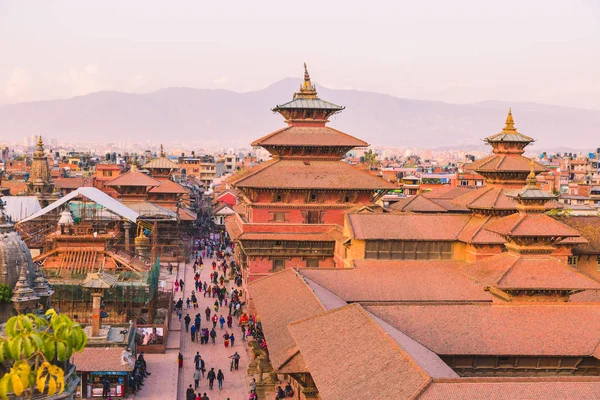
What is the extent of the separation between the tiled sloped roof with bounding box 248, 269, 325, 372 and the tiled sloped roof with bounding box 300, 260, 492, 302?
1435mm

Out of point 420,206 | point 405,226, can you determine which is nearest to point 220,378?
point 405,226

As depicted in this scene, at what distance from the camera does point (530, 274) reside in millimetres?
28156

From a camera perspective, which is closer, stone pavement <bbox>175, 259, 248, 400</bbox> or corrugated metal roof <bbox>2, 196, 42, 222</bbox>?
stone pavement <bbox>175, 259, 248, 400</bbox>

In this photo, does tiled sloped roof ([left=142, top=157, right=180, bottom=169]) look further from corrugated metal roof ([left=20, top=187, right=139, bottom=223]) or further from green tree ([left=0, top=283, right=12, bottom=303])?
green tree ([left=0, top=283, right=12, bottom=303])

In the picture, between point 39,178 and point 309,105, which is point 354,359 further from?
point 39,178

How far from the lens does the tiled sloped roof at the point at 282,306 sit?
24.6 metres

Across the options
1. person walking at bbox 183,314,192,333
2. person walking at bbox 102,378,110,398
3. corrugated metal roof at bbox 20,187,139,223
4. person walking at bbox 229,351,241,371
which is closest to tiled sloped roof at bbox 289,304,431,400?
person walking at bbox 102,378,110,398

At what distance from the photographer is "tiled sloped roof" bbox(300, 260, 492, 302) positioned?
32.1m

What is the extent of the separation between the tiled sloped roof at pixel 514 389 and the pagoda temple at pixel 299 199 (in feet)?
82.9

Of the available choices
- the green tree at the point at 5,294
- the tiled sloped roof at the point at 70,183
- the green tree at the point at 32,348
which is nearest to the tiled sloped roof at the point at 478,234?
the green tree at the point at 5,294

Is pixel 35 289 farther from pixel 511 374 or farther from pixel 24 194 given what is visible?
pixel 24 194

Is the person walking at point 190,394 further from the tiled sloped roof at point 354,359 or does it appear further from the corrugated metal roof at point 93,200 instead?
the corrugated metal roof at point 93,200

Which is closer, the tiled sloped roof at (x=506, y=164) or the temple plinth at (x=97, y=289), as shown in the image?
the temple plinth at (x=97, y=289)

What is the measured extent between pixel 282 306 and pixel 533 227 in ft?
34.2
